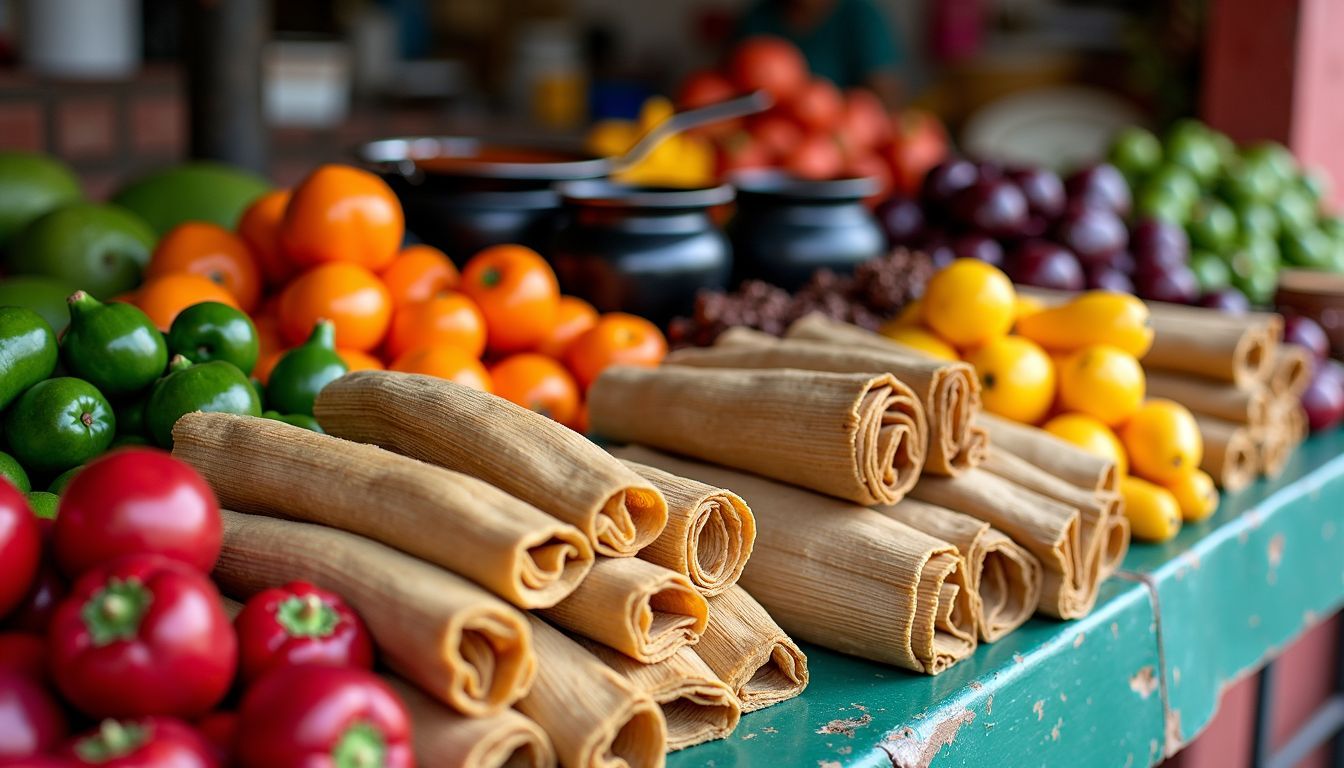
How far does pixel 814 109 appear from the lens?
11.3ft

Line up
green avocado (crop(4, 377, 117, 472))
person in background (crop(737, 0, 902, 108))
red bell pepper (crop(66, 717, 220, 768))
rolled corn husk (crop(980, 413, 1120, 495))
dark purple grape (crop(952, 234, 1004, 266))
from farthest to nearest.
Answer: person in background (crop(737, 0, 902, 108)) → dark purple grape (crop(952, 234, 1004, 266)) → rolled corn husk (crop(980, 413, 1120, 495)) → green avocado (crop(4, 377, 117, 472)) → red bell pepper (crop(66, 717, 220, 768))

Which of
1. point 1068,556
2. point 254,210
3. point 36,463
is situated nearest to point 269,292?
point 254,210

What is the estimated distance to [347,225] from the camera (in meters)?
1.77

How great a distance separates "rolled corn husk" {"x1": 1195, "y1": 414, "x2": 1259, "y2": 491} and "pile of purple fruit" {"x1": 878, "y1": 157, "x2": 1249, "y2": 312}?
1.45ft

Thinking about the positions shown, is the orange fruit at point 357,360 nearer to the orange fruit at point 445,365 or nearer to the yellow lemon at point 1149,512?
the orange fruit at point 445,365

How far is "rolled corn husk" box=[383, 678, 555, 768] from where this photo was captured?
865 mm

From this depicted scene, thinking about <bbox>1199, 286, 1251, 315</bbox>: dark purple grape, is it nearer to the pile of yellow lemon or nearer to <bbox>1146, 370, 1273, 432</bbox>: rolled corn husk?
<bbox>1146, 370, 1273, 432</bbox>: rolled corn husk

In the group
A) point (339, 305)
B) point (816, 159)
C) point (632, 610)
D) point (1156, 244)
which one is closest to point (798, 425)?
point (632, 610)

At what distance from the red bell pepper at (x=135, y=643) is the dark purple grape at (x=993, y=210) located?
196cm

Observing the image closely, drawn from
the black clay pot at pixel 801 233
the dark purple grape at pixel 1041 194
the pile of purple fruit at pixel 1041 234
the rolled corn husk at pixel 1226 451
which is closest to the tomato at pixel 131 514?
the black clay pot at pixel 801 233

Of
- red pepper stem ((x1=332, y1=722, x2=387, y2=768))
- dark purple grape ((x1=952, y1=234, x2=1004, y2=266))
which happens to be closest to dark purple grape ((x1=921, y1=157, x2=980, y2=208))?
dark purple grape ((x1=952, y1=234, x2=1004, y2=266))

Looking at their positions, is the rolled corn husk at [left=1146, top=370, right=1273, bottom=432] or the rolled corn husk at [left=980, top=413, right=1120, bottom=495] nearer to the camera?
the rolled corn husk at [left=980, top=413, right=1120, bottom=495]

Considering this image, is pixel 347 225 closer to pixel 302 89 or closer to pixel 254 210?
pixel 254 210

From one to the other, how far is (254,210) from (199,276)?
0.75ft
